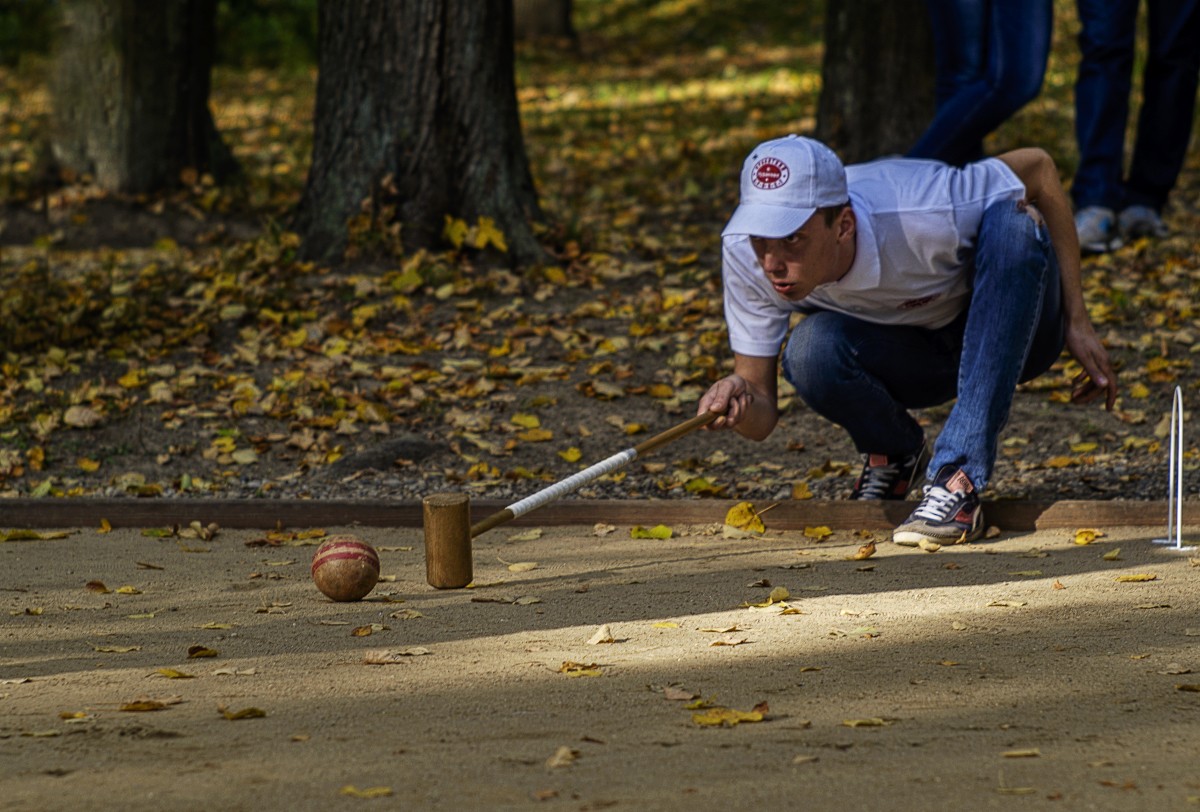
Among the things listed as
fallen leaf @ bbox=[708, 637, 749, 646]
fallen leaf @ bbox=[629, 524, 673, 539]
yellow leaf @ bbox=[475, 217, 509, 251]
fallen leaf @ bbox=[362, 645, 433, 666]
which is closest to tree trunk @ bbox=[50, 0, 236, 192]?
yellow leaf @ bbox=[475, 217, 509, 251]

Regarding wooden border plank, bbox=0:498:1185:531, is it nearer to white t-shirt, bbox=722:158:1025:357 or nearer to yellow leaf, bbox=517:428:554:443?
white t-shirt, bbox=722:158:1025:357

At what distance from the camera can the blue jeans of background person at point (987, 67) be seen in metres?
5.59

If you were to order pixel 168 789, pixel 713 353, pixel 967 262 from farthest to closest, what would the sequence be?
pixel 713 353, pixel 967 262, pixel 168 789

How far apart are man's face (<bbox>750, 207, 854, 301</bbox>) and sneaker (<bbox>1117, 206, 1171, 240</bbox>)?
146 inches

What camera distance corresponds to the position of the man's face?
137 inches

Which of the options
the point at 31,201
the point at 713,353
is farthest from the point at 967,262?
the point at 31,201

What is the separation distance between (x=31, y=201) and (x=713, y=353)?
3.80m

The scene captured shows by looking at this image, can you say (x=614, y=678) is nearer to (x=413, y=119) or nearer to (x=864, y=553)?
(x=864, y=553)

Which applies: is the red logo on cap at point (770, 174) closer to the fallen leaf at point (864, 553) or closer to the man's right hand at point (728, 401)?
the man's right hand at point (728, 401)

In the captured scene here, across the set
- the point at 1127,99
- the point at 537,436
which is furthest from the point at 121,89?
the point at 1127,99

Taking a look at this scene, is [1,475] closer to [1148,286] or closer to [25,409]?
[25,409]

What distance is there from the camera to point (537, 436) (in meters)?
5.22

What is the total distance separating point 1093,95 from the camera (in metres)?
6.50

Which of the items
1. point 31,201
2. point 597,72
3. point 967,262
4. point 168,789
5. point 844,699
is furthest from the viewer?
point 597,72
